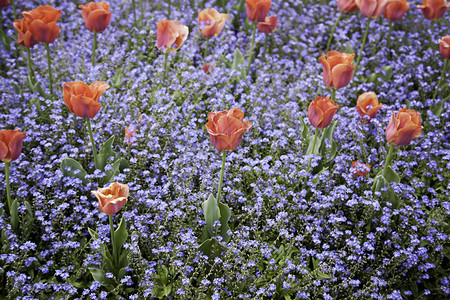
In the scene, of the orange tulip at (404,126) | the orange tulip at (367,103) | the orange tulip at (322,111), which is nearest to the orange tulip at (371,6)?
the orange tulip at (367,103)

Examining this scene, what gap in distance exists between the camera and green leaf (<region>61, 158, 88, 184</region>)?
2887 mm

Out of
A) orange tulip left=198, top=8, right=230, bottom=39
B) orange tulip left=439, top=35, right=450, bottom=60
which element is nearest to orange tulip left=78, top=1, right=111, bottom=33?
orange tulip left=198, top=8, right=230, bottom=39

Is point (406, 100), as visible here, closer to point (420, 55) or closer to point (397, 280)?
point (420, 55)

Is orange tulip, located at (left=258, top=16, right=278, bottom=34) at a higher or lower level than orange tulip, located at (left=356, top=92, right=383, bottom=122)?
higher

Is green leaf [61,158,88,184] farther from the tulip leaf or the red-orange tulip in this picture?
the red-orange tulip

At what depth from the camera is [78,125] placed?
3.45 meters

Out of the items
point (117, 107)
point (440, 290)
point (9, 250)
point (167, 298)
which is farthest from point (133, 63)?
point (440, 290)

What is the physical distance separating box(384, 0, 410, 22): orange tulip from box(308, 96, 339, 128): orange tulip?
5.89 feet

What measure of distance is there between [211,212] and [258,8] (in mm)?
1861

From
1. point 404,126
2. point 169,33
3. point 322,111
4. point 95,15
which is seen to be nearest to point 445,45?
point 404,126

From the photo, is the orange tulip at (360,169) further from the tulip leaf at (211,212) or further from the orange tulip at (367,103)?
the tulip leaf at (211,212)

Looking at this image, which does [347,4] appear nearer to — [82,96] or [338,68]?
[338,68]

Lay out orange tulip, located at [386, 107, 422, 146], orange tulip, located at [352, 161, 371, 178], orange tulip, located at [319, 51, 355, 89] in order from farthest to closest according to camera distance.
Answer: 1. orange tulip, located at [352, 161, 371, 178]
2. orange tulip, located at [319, 51, 355, 89]
3. orange tulip, located at [386, 107, 422, 146]

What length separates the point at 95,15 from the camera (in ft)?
10.9
